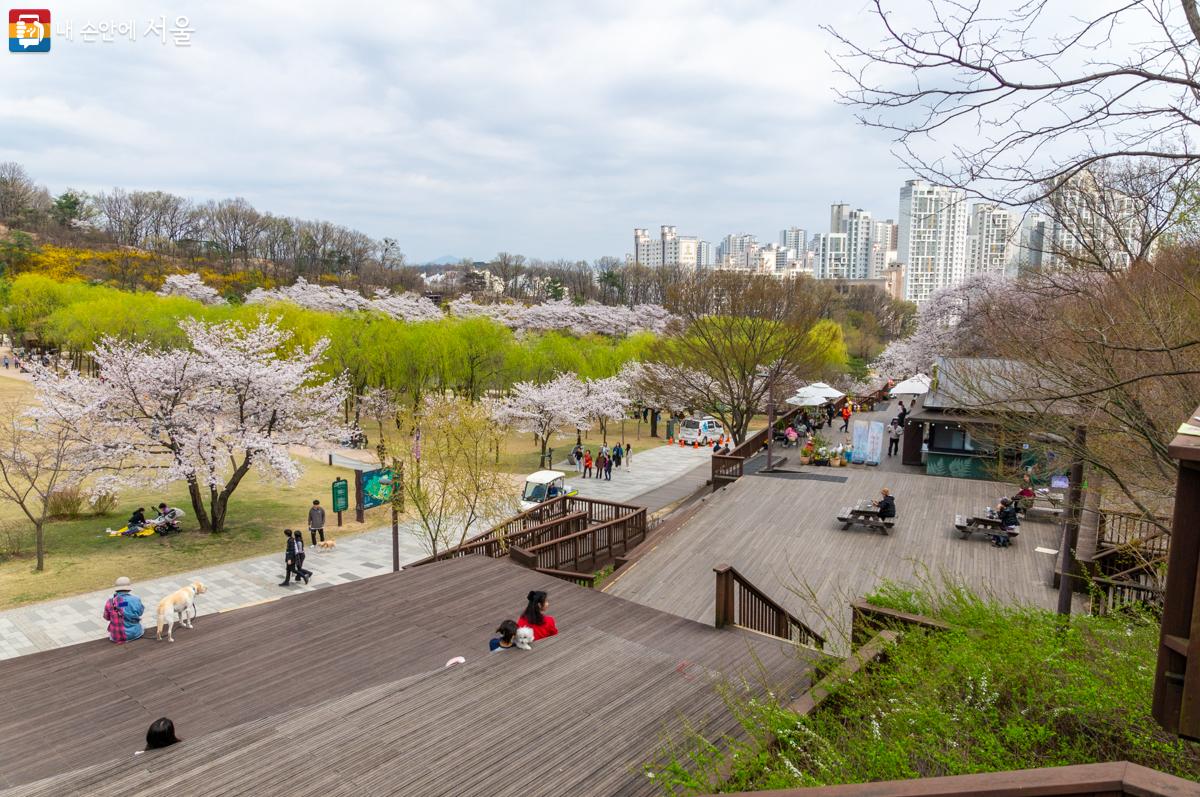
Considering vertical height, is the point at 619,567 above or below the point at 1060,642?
below

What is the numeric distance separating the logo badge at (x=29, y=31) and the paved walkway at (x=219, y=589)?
856 inches

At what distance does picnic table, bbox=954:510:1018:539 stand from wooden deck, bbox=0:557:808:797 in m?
8.22

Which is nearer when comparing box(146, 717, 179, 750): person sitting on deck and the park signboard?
box(146, 717, 179, 750): person sitting on deck

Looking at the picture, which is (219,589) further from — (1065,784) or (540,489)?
(1065,784)

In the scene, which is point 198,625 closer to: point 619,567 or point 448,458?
point 619,567

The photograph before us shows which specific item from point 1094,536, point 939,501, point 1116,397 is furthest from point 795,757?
point 939,501

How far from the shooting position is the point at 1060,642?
17.0ft

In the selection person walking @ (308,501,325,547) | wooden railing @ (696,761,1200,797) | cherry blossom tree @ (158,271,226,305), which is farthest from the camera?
cherry blossom tree @ (158,271,226,305)

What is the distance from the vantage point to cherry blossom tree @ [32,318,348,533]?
64.1 feet

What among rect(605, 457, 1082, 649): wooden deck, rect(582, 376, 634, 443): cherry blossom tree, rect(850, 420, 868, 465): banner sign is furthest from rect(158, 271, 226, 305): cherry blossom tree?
Result: rect(605, 457, 1082, 649): wooden deck

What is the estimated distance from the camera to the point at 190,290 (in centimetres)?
6862

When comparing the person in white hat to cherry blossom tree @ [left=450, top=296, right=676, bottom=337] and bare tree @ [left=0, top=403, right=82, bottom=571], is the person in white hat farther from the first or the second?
cherry blossom tree @ [left=450, top=296, right=676, bottom=337]

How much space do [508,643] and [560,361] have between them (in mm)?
36698

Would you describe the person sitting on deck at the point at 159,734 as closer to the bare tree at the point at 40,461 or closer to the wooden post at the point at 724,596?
the wooden post at the point at 724,596
